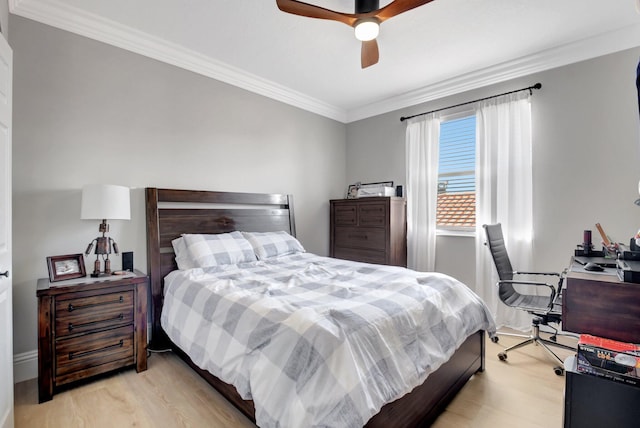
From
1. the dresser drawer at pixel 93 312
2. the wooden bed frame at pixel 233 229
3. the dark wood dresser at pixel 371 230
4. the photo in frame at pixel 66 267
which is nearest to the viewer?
the wooden bed frame at pixel 233 229

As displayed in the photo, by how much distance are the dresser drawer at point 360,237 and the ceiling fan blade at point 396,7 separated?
2369 millimetres

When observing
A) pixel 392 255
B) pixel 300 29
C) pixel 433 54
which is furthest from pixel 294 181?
pixel 433 54

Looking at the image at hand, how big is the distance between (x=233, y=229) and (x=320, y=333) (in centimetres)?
218

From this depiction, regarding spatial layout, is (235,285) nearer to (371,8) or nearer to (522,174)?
(371,8)

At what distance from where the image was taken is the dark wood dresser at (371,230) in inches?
148

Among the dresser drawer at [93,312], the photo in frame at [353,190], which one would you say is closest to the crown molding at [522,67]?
the photo in frame at [353,190]

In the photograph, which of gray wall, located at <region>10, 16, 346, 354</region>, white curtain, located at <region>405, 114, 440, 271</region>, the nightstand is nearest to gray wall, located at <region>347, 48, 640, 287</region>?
white curtain, located at <region>405, 114, 440, 271</region>

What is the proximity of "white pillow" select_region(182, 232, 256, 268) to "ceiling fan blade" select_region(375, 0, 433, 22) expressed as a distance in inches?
86.5

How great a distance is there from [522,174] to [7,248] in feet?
13.3

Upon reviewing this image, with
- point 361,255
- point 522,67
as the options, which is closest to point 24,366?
point 361,255

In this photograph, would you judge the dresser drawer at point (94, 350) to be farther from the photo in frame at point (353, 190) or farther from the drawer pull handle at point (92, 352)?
the photo in frame at point (353, 190)

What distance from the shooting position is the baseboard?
2.15 metres

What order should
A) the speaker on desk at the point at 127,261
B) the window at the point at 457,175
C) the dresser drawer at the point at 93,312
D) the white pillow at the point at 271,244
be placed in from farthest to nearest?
the window at the point at 457,175 < the white pillow at the point at 271,244 < the speaker on desk at the point at 127,261 < the dresser drawer at the point at 93,312

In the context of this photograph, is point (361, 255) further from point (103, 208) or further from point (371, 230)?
point (103, 208)
